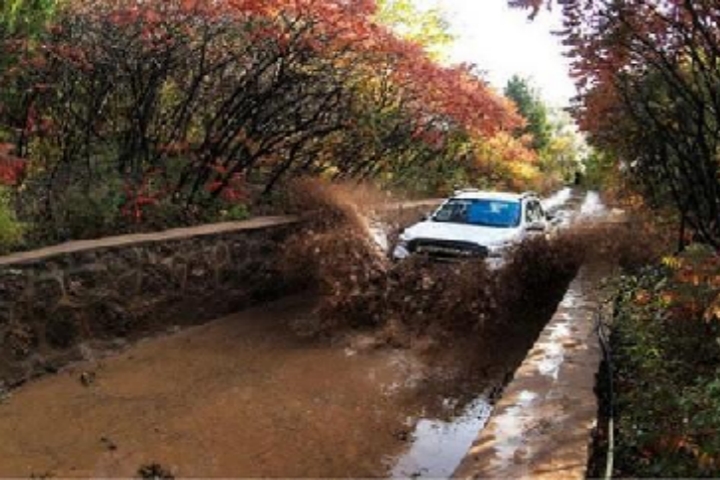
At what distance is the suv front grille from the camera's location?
421 inches

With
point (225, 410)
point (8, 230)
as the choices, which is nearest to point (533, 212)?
point (225, 410)

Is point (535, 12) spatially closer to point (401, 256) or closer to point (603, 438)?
point (401, 256)

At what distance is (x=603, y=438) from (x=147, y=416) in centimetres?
374

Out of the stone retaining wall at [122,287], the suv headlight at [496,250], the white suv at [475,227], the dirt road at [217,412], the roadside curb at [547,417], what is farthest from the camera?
the white suv at [475,227]

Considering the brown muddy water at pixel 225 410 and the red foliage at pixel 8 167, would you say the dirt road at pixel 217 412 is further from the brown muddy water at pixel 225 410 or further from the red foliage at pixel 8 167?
the red foliage at pixel 8 167

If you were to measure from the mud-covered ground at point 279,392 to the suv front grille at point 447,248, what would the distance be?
0.83 metres

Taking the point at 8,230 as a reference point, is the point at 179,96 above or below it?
above

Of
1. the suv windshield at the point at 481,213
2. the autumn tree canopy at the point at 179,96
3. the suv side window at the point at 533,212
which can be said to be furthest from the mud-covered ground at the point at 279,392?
the suv side window at the point at 533,212

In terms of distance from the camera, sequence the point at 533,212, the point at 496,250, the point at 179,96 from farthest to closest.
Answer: the point at 533,212 → the point at 179,96 → the point at 496,250

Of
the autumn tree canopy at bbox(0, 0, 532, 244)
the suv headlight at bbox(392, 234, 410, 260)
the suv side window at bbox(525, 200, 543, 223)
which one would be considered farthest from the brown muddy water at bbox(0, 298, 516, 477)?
the suv side window at bbox(525, 200, 543, 223)

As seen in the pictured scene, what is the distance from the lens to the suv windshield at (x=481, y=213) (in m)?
12.1

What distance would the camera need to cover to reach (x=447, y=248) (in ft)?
35.9

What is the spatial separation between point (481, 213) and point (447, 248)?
1.73 metres

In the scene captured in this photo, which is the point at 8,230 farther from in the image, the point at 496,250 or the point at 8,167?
the point at 496,250
